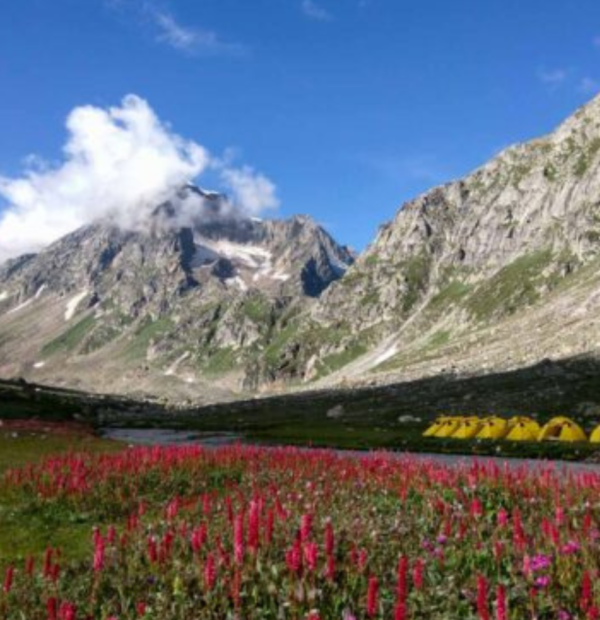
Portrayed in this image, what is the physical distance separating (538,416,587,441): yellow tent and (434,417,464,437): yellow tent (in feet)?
35.0

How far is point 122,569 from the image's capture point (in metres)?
13.6

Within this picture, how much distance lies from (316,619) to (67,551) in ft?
33.6

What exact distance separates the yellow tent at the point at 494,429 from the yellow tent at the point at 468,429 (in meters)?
1.23

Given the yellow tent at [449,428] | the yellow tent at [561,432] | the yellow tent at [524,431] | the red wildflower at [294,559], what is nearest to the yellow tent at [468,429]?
the yellow tent at [449,428]

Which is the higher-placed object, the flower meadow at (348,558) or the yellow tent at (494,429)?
the yellow tent at (494,429)

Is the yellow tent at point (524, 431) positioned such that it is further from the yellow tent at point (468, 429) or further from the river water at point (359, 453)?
the river water at point (359, 453)

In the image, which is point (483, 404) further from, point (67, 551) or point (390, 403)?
point (67, 551)

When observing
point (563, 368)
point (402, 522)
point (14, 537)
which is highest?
point (563, 368)

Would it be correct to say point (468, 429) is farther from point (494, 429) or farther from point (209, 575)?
point (209, 575)

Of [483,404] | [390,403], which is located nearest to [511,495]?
[483,404]

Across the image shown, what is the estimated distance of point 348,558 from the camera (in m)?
13.4

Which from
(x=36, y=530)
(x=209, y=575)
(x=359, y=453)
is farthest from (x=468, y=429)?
(x=209, y=575)

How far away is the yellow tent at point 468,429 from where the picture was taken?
2525 inches

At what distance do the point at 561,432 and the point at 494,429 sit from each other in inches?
247
